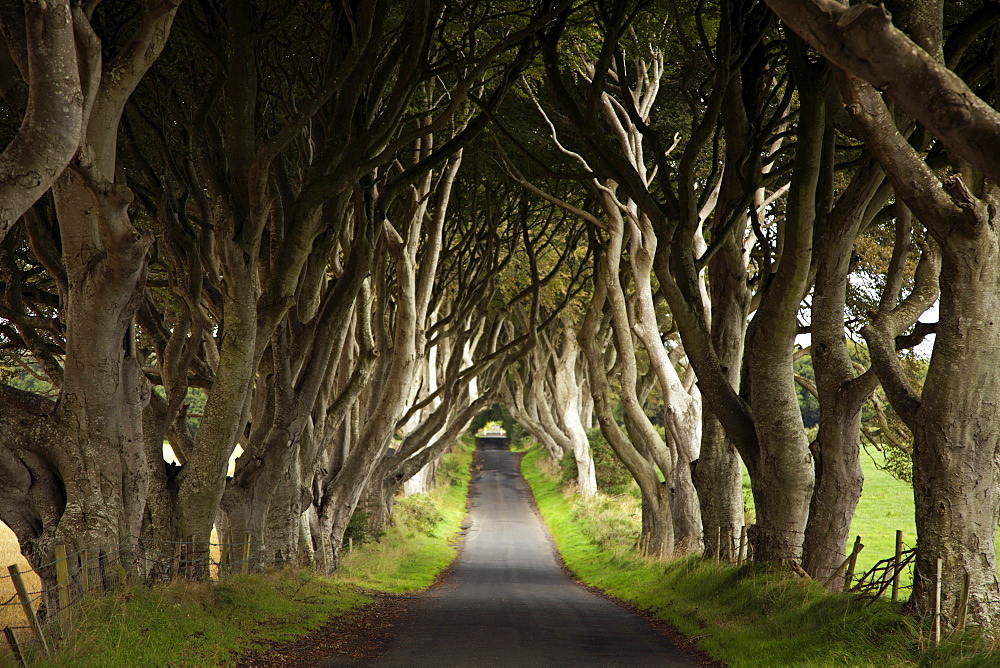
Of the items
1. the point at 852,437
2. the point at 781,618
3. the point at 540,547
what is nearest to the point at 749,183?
the point at 852,437

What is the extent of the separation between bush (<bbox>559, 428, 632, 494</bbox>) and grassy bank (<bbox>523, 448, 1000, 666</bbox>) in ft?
71.8

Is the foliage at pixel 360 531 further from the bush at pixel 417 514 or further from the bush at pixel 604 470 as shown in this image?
the bush at pixel 604 470

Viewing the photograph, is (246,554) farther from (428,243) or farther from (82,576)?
(428,243)

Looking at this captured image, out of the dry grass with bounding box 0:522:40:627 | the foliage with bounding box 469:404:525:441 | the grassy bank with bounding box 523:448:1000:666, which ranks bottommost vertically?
the dry grass with bounding box 0:522:40:627

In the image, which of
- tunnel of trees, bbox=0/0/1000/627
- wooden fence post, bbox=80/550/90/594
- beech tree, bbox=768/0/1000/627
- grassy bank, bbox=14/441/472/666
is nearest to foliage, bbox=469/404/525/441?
grassy bank, bbox=14/441/472/666

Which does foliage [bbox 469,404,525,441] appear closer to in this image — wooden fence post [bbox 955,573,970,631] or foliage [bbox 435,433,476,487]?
foliage [bbox 435,433,476,487]

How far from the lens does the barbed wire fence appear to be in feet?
21.5

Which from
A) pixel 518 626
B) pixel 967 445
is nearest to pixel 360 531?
pixel 518 626

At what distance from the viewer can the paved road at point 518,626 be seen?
927 cm

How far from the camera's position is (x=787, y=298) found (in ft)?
33.2

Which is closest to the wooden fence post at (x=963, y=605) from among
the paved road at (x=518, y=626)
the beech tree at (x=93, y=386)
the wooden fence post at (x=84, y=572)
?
the paved road at (x=518, y=626)

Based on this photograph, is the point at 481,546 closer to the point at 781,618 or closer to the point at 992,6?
the point at 781,618

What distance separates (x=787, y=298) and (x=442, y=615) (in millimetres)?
6572

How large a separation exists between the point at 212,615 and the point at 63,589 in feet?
7.99
